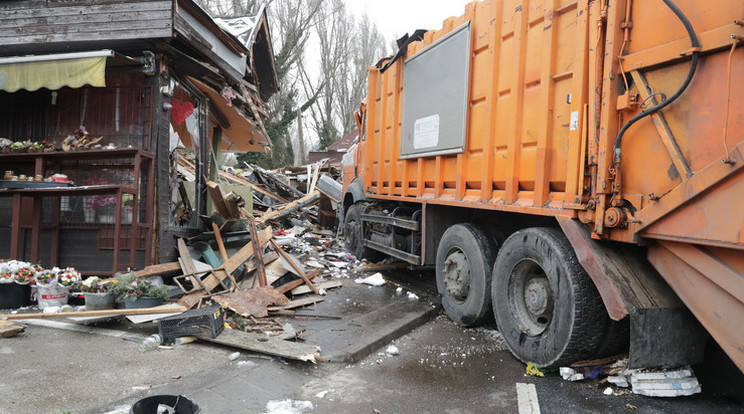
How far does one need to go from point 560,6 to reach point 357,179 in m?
5.44

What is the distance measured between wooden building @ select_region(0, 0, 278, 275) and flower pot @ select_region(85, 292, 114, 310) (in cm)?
75

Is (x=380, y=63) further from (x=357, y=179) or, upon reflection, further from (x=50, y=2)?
(x=50, y=2)

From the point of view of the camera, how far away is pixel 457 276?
5.17 meters

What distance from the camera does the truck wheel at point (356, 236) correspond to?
8547 millimetres

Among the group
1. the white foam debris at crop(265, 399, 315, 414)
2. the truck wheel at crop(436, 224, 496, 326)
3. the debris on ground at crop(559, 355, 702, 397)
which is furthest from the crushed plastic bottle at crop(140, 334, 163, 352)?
the debris on ground at crop(559, 355, 702, 397)

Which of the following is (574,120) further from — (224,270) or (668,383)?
(224,270)

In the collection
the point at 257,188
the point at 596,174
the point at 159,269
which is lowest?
the point at 159,269

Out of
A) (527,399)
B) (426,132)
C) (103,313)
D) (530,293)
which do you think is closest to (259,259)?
(103,313)

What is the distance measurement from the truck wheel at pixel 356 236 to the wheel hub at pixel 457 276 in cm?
320

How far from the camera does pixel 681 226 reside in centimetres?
282

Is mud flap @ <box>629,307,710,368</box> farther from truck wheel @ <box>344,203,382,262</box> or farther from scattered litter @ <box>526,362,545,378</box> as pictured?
truck wheel @ <box>344,203,382,262</box>

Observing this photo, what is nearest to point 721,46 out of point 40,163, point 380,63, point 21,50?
point 380,63

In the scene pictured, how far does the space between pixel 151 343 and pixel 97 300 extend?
4.29 ft

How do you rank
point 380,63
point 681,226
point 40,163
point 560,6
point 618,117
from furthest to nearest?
point 380,63
point 40,163
point 560,6
point 618,117
point 681,226
